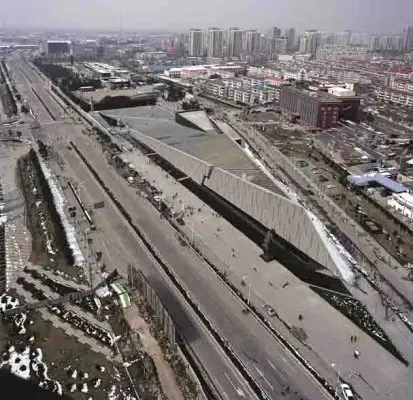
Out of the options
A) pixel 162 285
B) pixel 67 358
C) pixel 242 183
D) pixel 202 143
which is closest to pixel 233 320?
pixel 162 285

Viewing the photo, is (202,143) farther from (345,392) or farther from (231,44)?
(231,44)

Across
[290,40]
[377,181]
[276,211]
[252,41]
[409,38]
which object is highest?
[409,38]

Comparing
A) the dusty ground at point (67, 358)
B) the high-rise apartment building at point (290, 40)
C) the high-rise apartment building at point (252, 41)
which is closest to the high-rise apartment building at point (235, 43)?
the high-rise apartment building at point (252, 41)

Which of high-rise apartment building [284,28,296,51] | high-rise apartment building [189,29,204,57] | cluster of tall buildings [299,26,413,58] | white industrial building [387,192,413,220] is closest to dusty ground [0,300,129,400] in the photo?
white industrial building [387,192,413,220]

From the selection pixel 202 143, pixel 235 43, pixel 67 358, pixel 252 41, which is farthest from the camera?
pixel 252 41

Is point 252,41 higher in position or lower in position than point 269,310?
higher
